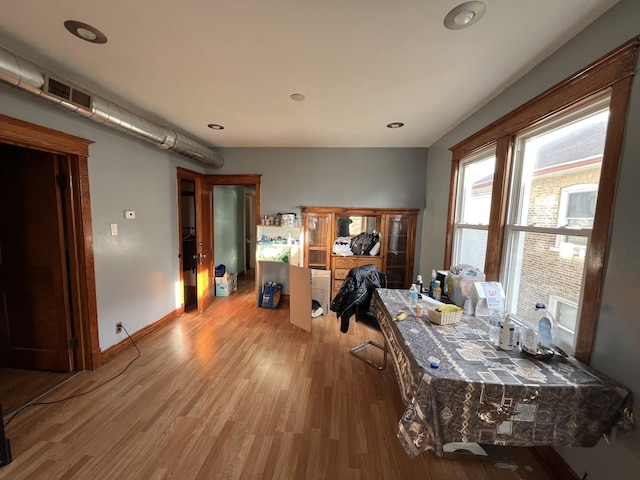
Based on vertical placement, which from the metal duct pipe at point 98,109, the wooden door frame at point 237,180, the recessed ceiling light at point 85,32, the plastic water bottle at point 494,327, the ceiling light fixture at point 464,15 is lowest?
the plastic water bottle at point 494,327

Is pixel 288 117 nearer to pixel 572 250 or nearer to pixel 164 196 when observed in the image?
pixel 164 196

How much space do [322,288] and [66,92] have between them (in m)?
3.38

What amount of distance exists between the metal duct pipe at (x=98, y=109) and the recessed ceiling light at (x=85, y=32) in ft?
1.37

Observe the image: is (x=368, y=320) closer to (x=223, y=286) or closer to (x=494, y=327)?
(x=494, y=327)

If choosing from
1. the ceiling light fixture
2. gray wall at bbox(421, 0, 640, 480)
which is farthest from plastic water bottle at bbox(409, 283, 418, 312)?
the ceiling light fixture

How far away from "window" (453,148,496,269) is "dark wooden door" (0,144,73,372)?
396cm

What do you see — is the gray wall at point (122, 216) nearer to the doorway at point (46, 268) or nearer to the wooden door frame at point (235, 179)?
the doorway at point (46, 268)

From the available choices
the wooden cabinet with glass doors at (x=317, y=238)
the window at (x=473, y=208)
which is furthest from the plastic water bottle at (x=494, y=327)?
the wooden cabinet with glass doors at (x=317, y=238)

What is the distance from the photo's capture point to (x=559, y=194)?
5.57 ft

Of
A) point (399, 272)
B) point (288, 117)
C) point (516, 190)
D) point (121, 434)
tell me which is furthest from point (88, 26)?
point (399, 272)

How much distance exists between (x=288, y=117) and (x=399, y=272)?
2896 millimetres

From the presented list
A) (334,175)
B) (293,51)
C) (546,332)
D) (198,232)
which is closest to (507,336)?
(546,332)

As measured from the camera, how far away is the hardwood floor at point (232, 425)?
149cm

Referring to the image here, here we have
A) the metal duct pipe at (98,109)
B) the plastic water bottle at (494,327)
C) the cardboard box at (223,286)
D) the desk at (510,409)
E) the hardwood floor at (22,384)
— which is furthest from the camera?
the cardboard box at (223,286)
